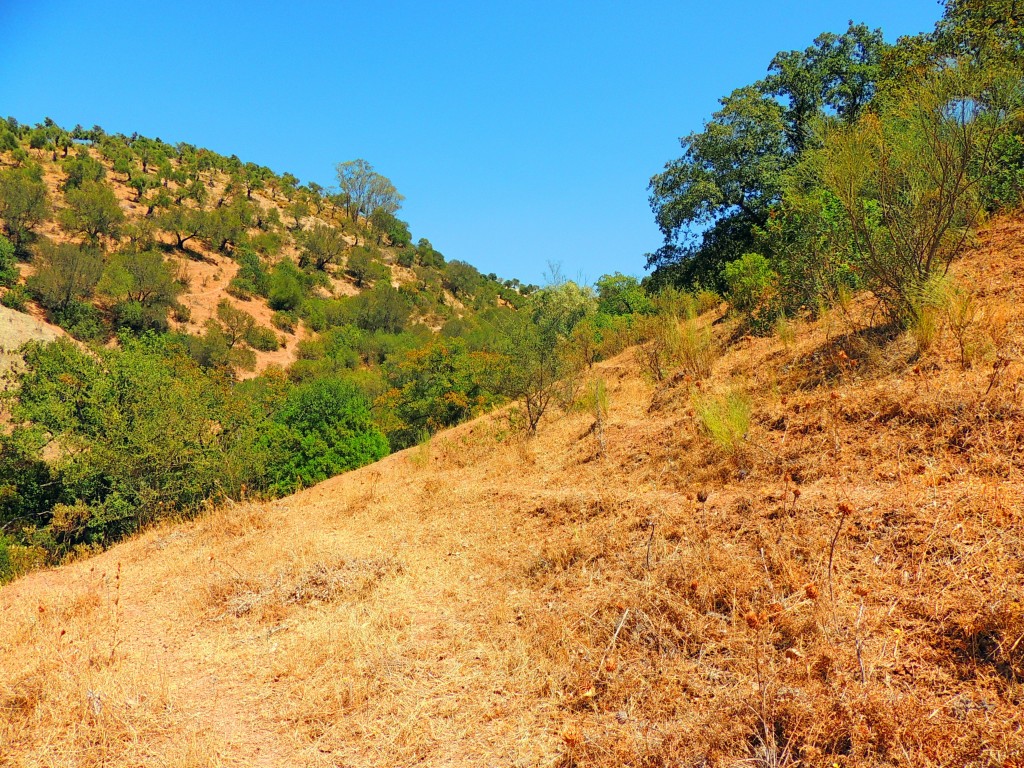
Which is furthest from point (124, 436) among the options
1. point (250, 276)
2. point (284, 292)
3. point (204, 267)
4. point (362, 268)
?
point (362, 268)

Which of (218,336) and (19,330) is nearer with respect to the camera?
(19,330)

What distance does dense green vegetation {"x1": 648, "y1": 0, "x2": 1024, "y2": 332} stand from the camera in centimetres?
566

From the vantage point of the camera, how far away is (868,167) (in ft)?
20.0

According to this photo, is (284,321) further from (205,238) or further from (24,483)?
(24,483)

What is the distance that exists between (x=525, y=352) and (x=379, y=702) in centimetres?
903

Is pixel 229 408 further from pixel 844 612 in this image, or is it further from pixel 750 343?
pixel 844 612

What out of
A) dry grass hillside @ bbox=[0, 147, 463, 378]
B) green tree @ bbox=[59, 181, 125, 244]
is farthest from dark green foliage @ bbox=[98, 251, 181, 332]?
green tree @ bbox=[59, 181, 125, 244]

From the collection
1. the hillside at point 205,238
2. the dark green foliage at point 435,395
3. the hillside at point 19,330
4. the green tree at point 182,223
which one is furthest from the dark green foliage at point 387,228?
the dark green foliage at point 435,395

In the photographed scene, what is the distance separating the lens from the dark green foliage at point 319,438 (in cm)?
1659

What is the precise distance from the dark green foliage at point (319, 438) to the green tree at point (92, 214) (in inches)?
1222

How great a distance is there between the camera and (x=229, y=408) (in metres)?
17.4

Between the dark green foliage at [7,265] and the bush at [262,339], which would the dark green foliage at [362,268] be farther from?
the dark green foliage at [7,265]

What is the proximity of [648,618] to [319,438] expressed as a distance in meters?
15.3

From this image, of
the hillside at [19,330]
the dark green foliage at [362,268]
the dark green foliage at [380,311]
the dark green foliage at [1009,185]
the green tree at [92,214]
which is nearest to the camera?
the dark green foliage at [1009,185]
